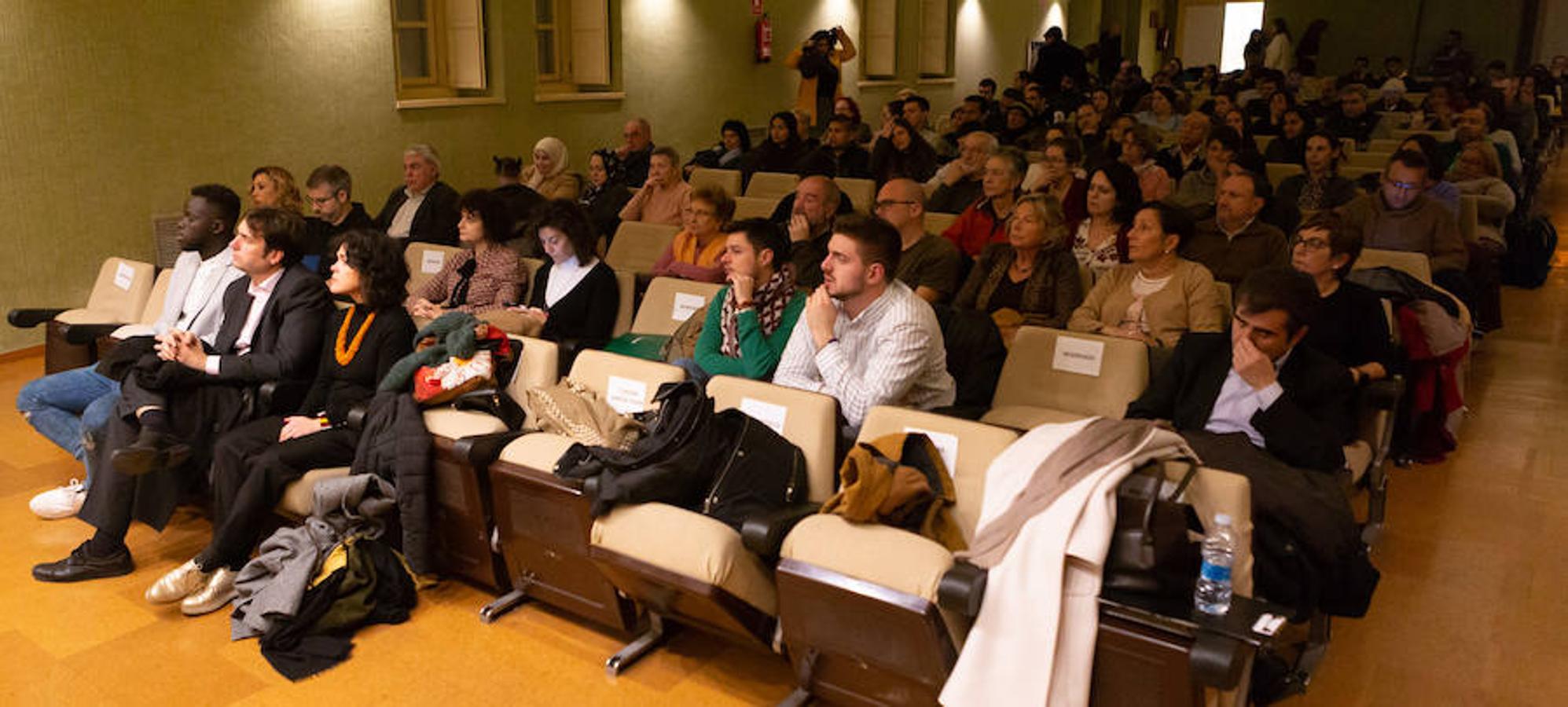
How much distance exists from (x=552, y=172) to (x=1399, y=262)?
4.92m

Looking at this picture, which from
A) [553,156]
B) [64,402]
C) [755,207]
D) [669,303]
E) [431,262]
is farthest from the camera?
[553,156]

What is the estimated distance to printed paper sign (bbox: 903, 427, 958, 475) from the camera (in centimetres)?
277

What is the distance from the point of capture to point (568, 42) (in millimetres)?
9938

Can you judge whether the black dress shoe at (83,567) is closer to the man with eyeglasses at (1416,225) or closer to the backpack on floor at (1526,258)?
the man with eyeglasses at (1416,225)

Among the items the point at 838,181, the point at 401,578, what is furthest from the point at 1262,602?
the point at 838,181

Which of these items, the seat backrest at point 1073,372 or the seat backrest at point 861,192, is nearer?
the seat backrest at point 1073,372

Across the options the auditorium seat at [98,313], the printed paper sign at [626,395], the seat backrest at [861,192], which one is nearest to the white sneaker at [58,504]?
the auditorium seat at [98,313]

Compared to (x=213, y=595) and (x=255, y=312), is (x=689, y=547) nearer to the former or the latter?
(x=213, y=595)

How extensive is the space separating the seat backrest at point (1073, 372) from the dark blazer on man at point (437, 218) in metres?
3.50

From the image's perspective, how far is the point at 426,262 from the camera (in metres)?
5.44

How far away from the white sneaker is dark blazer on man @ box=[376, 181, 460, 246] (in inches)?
92.5

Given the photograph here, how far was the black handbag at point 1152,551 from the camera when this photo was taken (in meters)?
2.25

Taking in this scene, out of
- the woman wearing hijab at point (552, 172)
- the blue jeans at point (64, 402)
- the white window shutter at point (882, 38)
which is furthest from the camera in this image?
the white window shutter at point (882, 38)

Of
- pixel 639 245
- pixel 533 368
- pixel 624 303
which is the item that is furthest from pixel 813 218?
pixel 533 368
